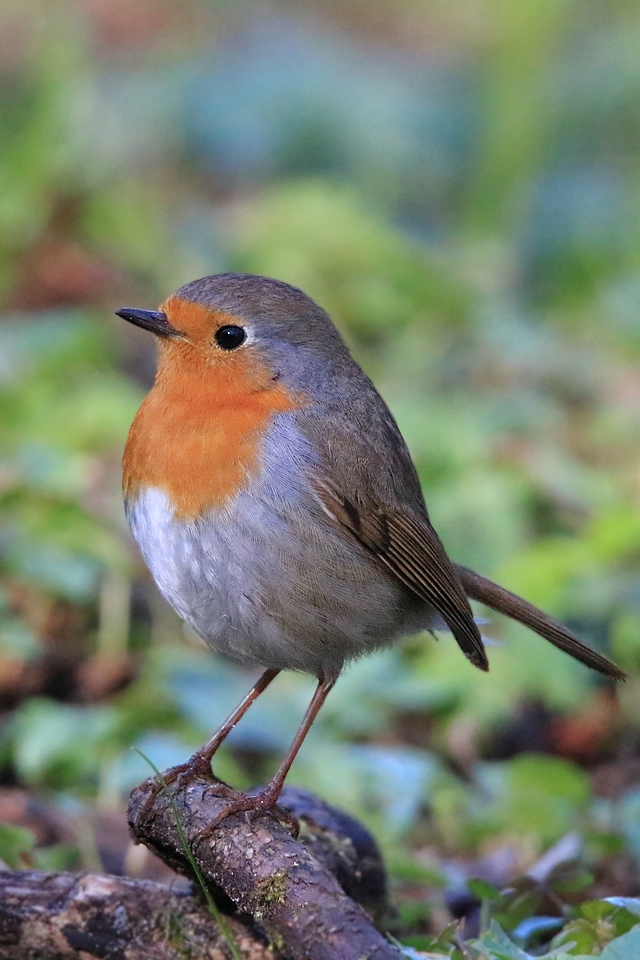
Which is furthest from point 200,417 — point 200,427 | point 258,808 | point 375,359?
point 375,359

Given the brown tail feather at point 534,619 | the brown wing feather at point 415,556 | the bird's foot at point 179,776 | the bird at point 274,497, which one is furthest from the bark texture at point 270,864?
the brown tail feather at point 534,619

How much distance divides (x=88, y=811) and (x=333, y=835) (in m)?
0.92

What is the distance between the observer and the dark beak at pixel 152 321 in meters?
3.05

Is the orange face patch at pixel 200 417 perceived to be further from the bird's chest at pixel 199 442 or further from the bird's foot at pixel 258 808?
the bird's foot at pixel 258 808

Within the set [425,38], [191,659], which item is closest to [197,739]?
[191,659]

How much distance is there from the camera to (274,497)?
2838 millimetres

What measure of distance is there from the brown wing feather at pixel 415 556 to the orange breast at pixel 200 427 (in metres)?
0.21

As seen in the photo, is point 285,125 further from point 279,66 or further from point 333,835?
point 333,835

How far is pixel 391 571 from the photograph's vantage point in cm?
310

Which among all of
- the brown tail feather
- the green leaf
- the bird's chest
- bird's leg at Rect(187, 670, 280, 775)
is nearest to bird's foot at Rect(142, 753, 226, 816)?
bird's leg at Rect(187, 670, 280, 775)

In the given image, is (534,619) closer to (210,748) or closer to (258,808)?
(210,748)

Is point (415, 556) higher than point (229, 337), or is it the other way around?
point (229, 337)

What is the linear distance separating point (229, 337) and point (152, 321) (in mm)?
181

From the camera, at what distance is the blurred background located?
3756 millimetres
